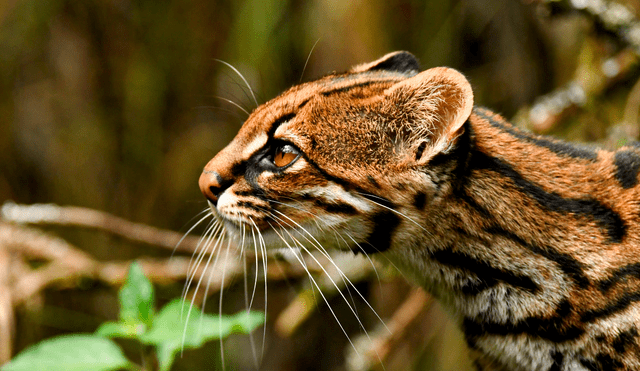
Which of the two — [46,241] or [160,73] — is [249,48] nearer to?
[160,73]

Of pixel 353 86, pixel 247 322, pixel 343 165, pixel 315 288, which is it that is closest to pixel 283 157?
pixel 343 165

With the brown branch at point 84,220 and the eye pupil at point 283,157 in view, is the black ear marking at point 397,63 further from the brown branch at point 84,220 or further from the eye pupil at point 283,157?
the brown branch at point 84,220

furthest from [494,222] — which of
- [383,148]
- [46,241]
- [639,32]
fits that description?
[46,241]

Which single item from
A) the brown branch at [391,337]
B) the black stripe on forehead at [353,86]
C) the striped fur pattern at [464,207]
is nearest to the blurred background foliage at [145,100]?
the brown branch at [391,337]

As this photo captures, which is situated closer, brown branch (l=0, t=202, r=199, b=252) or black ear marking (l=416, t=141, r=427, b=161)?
black ear marking (l=416, t=141, r=427, b=161)

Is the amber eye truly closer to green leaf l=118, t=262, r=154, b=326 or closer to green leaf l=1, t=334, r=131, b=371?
green leaf l=118, t=262, r=154, b=326

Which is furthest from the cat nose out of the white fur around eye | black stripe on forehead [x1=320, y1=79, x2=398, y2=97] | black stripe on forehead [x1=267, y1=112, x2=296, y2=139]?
black stripe on forehead [x1=320, y1=79, x2=398, y2=97]
